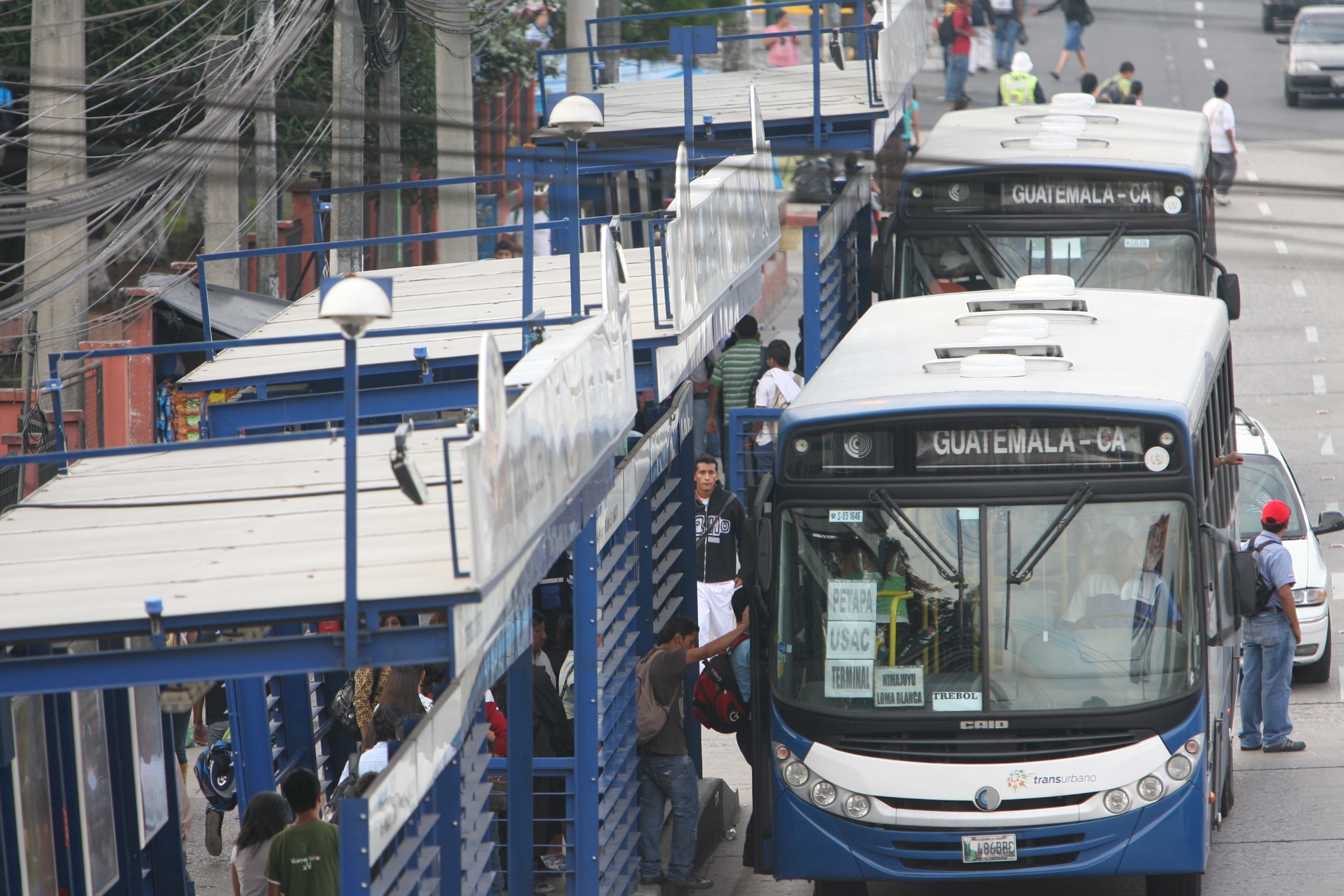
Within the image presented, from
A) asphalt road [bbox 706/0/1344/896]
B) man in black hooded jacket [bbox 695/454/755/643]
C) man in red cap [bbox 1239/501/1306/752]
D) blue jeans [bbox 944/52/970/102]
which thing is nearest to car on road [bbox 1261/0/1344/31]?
asphalt road [bbox 706/0/1344/896]

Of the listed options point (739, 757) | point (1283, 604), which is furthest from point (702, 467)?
point (1283, 604)

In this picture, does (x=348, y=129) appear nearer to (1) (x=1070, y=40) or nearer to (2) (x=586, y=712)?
(2) (x=586, y=712)

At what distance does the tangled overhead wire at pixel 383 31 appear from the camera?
14.6m

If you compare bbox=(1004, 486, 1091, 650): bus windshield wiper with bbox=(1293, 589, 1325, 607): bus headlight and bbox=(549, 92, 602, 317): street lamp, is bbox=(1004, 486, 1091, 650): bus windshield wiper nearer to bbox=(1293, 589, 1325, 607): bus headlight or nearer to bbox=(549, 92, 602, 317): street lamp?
bbox=(549, 92, 602, 317): street lamp

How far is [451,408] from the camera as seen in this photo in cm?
904

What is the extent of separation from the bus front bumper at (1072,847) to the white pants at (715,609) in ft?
14.1

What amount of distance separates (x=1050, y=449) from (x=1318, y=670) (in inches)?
249

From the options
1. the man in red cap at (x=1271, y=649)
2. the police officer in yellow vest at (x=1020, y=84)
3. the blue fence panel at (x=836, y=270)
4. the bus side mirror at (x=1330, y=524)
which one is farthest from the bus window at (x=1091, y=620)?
the police officer in yellow vest at (x=1020, y=84)

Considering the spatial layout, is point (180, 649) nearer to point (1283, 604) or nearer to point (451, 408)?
point (451, 408)

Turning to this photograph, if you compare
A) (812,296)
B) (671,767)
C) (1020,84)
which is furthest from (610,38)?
(671,767)

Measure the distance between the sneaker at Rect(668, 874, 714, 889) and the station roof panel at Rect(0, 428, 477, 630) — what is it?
10.4 feet

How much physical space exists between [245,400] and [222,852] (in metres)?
3.29

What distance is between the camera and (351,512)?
5.12 metres

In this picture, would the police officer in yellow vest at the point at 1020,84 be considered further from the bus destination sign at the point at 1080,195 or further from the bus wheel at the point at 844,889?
the bus wheel at the point at 844,889
